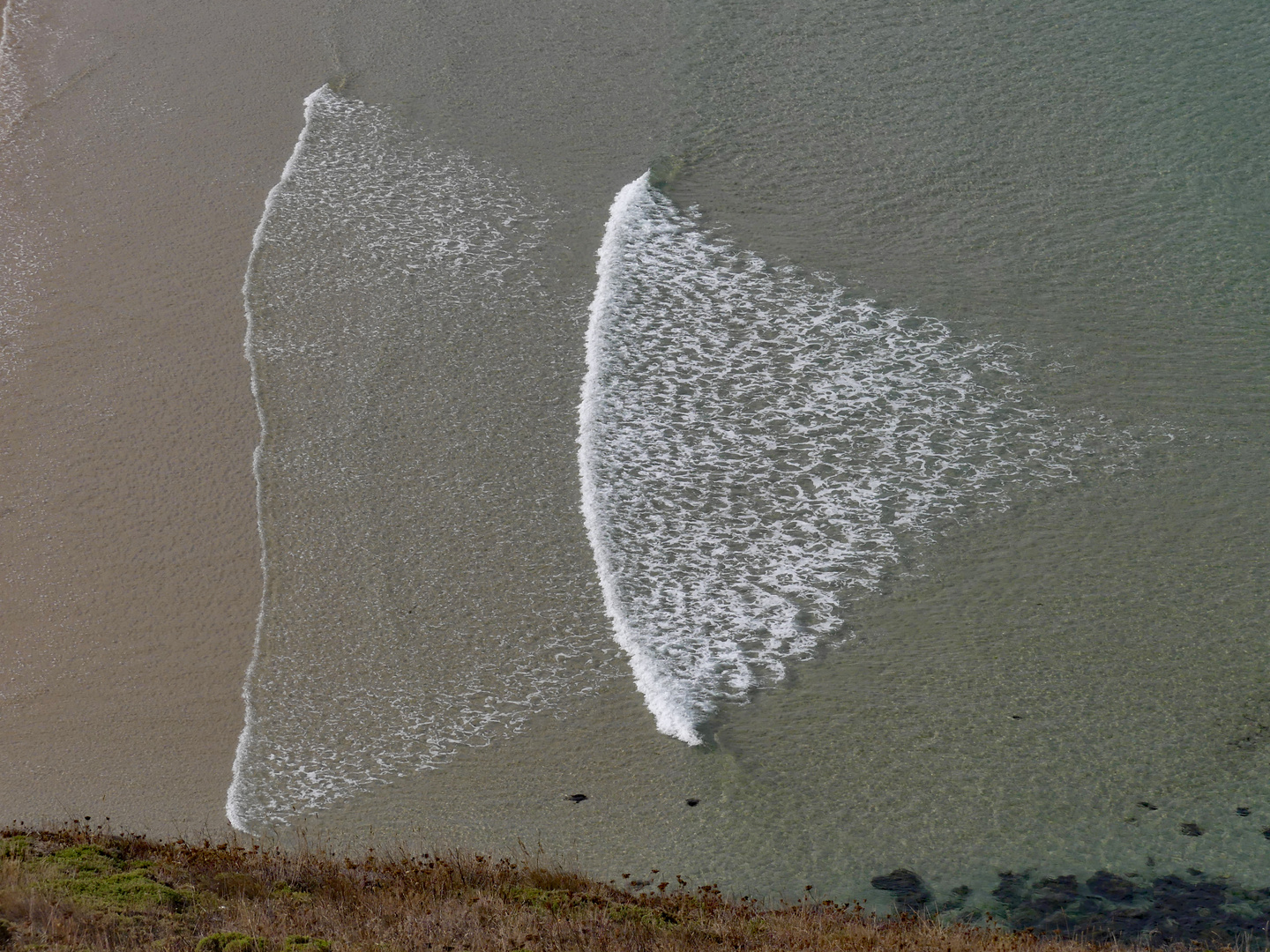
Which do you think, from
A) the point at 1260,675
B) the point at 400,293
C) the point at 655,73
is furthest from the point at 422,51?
the point at 1260,675

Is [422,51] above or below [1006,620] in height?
above

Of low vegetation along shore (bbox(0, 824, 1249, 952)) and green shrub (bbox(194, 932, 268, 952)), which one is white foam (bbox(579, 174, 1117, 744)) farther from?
green shrub (bbox(194, 932, 268, 952))

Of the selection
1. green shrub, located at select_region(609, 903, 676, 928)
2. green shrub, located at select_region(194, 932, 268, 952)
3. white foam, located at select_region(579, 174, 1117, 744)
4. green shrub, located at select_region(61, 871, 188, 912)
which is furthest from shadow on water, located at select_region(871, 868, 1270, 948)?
green shrub, located at select_region(61, 871, 188, 912)

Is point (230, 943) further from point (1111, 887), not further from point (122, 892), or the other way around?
point (1111, 887)

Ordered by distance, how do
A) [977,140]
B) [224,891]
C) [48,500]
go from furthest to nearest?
[977,140], [48,500], [224,891]

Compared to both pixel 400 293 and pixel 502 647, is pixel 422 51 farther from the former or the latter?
pixel 502 647

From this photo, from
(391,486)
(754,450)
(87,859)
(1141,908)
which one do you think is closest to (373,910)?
(87,859)

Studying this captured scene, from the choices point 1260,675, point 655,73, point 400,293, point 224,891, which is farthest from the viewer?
point 655,73

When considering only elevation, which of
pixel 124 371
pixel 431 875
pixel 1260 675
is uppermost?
pixel 124 371
